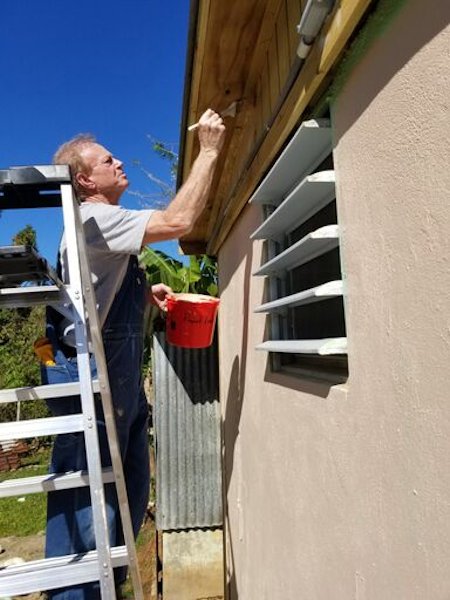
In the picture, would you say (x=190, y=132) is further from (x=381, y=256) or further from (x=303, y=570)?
(x=303, y=570)

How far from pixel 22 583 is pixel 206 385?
143 inches

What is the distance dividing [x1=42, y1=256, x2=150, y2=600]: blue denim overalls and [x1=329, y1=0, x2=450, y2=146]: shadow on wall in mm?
1562

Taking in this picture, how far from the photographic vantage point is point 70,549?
220 cm

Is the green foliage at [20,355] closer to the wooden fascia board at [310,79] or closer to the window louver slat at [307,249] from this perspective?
the wooden fascia board at [310,79]

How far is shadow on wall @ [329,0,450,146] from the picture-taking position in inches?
37.4

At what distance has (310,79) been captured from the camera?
5.19 ft

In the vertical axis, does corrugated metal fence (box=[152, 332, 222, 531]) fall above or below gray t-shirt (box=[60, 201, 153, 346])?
below

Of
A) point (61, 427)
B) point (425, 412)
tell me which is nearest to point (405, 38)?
point (425, 412)

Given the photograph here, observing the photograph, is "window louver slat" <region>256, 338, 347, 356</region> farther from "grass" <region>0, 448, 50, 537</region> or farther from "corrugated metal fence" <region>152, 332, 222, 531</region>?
"grass" <region>0, 448, 50, 537</region>

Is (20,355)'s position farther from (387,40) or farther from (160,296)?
(387,40)

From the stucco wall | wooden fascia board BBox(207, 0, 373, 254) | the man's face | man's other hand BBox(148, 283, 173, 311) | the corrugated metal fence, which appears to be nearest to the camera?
the stucco wall

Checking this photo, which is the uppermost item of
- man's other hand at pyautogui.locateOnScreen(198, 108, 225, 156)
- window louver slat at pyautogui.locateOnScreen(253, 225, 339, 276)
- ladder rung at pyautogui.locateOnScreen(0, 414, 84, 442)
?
man's other hand at pyautogui.locateOnScreen(198, 108, 225, 156)

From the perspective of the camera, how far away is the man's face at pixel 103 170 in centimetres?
254

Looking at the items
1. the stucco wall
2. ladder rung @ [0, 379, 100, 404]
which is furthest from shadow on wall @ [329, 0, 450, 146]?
ladder rung @ [0, 379, 100, 404]
